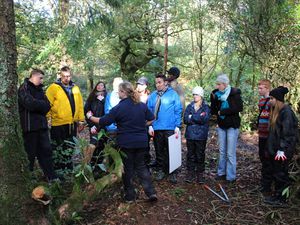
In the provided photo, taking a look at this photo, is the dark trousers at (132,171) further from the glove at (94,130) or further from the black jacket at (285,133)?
the black jacket at (285,133)

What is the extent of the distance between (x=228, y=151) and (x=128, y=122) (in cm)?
218

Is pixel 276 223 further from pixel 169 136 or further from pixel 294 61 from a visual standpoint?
pixel 294 61

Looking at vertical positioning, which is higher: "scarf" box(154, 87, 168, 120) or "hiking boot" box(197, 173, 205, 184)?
"scarf" box(154, 87, 168, 120)

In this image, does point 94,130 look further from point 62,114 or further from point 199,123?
point 199,123

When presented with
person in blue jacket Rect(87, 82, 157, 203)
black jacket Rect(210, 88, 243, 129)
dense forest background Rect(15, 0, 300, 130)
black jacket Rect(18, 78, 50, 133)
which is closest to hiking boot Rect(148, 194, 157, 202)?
person in blue jacket Rect(87, 82, 157, 203)

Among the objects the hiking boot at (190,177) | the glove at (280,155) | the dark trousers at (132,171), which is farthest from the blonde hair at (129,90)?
the glove at (280,155)

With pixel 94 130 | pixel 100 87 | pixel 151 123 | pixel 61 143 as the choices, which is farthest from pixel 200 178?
pixel 61 143

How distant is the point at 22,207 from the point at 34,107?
1.74 m

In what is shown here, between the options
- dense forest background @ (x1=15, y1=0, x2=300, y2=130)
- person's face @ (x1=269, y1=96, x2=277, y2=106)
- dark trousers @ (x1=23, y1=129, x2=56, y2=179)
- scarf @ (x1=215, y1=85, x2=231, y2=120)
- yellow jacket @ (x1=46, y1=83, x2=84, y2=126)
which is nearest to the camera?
person's face @ (x1=269, y1=96, x2=277, y2=106)

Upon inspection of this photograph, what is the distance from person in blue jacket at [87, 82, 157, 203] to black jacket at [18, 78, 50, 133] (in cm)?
106

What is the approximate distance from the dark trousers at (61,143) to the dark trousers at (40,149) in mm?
300

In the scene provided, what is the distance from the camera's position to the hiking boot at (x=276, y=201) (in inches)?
192

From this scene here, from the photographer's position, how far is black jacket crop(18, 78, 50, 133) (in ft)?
16.3

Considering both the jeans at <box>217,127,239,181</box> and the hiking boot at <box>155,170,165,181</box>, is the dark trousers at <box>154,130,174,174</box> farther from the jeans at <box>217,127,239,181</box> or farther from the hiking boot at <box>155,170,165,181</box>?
the jeans at <box>217,127,239,181</box>
